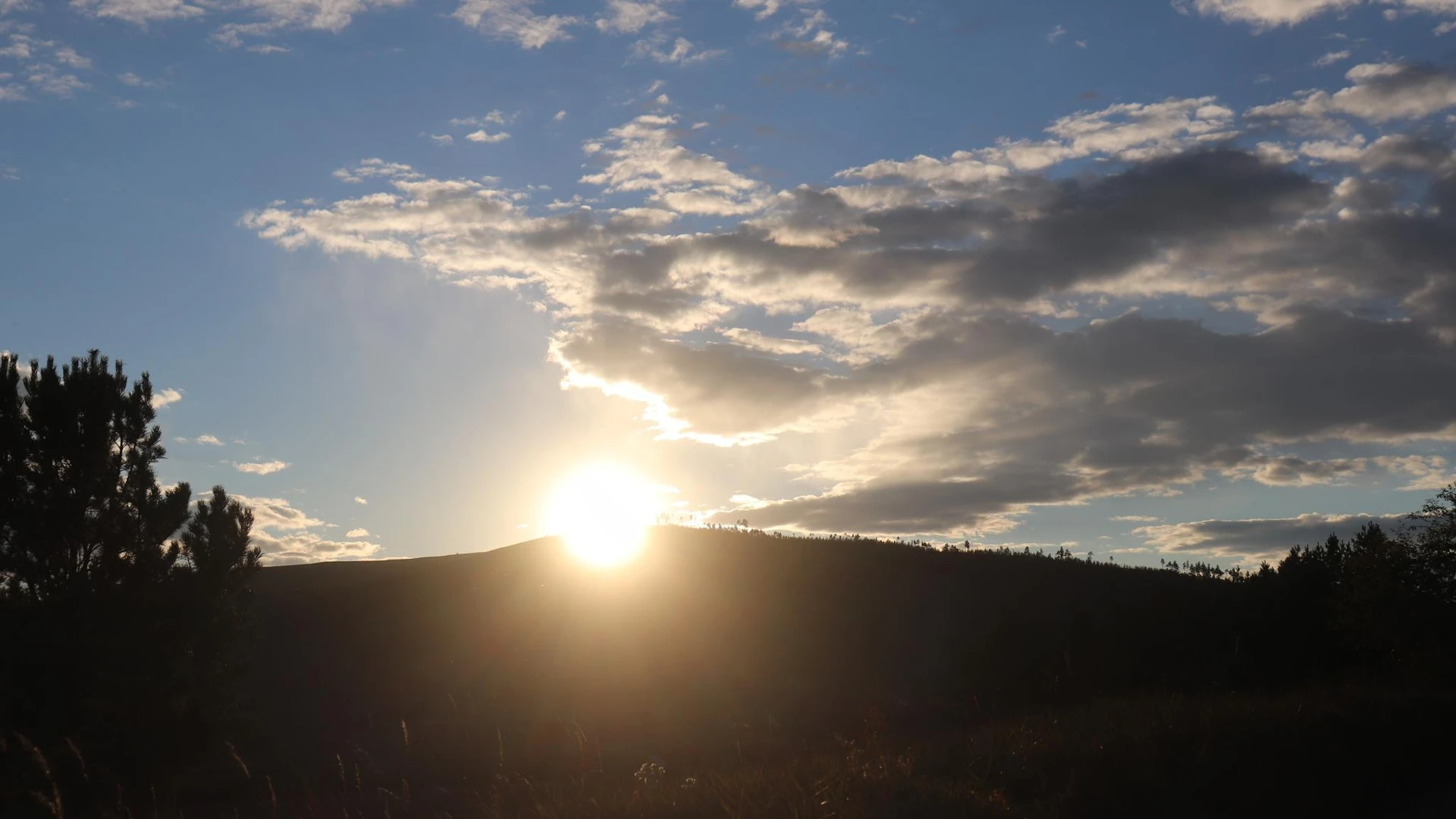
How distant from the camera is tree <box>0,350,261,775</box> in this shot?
690 inches

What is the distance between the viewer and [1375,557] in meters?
23.6

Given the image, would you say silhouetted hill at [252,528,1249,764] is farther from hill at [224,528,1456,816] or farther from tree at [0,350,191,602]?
tree at [0,350,191,602]

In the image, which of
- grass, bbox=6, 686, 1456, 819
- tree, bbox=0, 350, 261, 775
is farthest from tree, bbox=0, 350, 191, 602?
grass, bbox=6, 686, 1456, 819

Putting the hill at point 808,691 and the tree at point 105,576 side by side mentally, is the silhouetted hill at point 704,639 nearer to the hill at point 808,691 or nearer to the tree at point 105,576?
the hill at point 808,691

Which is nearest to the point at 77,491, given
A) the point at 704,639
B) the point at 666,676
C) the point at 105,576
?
the point at 105,576

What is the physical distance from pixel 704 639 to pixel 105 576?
67.1ft

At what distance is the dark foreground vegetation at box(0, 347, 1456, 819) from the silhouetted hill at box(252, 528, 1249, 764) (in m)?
0.16

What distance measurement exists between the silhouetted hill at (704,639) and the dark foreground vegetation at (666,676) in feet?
0.51

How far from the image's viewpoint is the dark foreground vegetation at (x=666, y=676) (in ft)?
32.4

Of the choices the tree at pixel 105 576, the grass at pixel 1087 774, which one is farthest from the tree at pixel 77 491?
the grass at pixel 1087 774

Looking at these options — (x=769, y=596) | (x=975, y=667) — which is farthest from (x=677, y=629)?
(x=975, y=667)

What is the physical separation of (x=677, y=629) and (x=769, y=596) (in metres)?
5.55

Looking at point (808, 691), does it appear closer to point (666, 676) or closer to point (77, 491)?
point (666, 676)

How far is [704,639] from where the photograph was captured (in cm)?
3584
